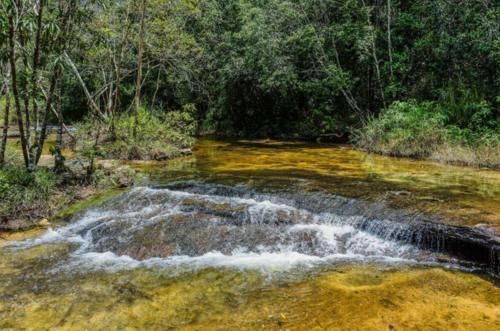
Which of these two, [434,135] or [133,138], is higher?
[434,135]

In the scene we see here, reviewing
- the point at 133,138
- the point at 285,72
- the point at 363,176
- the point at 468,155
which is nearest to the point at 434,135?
the point at 468,155

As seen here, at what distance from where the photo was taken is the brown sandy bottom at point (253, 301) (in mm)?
3820

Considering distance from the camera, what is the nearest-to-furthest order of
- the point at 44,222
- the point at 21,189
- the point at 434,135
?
the point at 44,222 → the point at 21,189 → the point at 434,135

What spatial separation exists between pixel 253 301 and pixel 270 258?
52.8 inches

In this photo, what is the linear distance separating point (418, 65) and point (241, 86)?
8.49m

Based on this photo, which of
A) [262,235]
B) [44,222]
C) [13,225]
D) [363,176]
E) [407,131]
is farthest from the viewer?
[407,131]

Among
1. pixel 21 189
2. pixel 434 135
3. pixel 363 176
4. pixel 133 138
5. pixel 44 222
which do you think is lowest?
pixel 44 222

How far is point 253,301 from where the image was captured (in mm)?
4238

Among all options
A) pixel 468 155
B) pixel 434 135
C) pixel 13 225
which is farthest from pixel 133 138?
pixel 468 155

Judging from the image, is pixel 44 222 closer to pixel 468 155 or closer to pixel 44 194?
pixel 44 194

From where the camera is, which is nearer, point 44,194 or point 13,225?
point 13,225

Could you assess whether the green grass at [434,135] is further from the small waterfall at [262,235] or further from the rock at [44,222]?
the rock at [44,222]

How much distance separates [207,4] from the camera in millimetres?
19656

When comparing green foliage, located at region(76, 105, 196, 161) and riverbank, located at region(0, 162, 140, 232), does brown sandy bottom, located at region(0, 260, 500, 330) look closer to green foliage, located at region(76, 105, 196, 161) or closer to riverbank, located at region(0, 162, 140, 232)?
riverbank, located at region(0, 162, 140, 232)
